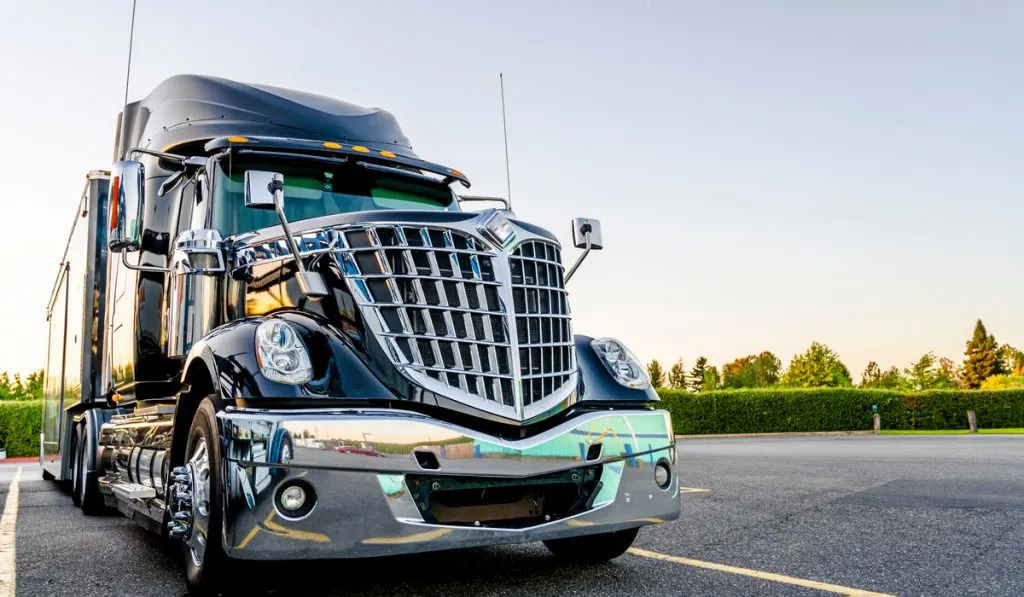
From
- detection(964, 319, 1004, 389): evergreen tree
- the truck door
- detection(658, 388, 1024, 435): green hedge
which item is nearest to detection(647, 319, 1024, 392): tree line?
detection(964, 319, 1004, 389): evergreen tree

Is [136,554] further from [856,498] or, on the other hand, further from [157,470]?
[856,498]

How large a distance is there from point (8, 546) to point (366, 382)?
13.1 ft

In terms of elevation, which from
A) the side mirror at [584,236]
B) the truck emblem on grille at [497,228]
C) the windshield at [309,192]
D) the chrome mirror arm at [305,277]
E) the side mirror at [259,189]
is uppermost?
the windshield at [309,192]

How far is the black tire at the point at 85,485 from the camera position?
25.5 ft

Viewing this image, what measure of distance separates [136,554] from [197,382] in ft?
6.64

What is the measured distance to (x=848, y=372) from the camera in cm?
10325

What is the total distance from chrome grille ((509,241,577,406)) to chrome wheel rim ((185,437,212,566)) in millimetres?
1478

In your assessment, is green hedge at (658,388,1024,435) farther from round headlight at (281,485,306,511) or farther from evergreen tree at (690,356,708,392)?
evergreen tree at (690,356,708,392)

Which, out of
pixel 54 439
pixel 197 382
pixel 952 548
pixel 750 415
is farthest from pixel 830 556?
pixel 750 415

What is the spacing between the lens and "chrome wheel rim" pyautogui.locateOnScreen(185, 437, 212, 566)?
12.3 ft

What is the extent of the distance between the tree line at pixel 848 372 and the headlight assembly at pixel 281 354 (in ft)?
238

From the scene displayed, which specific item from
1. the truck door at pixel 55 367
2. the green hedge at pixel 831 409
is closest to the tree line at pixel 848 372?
the green hedge at pixel 831 409

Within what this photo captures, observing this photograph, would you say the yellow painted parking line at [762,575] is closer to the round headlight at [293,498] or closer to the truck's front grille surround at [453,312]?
the truck's front grille surround at [453,312]

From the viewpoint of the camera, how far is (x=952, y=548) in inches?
201
